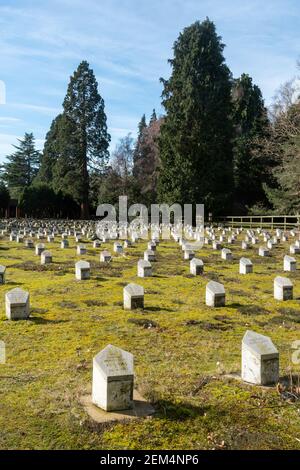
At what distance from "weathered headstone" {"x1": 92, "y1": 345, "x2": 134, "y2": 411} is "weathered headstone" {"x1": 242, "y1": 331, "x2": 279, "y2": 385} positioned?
1398 millimetres

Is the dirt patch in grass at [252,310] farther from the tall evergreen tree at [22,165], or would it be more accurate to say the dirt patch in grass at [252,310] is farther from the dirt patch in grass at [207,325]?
the tall evergreen tree at [22,165]

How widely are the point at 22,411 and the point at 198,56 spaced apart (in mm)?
40036

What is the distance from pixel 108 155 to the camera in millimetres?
52469

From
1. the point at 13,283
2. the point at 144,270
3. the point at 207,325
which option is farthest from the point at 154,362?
the point at 144,270

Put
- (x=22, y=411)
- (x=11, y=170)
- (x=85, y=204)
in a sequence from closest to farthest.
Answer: (x=22, y=411) → (x=85, y=204) → (x=11, y=170)

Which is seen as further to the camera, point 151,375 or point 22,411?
point 151,375

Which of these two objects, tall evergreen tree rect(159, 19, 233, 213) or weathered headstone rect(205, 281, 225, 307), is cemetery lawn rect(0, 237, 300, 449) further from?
tall evergreen tree rect(159, 19, 233, 213)

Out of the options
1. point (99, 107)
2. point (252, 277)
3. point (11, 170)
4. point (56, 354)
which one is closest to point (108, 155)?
point (99, 107)

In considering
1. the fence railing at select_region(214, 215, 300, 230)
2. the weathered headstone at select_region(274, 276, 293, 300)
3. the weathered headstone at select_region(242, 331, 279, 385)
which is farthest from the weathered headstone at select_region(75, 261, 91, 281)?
the fence railing at select_region(214, 215, 300, 230)

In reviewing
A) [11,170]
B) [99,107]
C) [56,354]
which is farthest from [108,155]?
[56,354]

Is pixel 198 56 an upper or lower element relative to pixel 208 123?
upper
